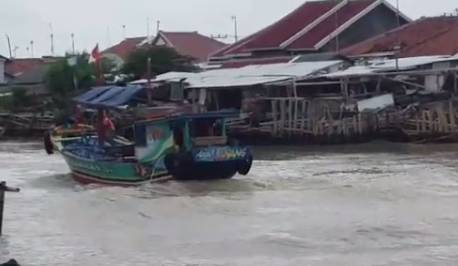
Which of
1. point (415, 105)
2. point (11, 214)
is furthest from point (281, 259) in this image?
point (415, 105)

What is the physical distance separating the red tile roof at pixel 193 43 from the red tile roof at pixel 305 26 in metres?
7.52

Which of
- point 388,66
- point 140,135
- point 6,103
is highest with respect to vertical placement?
point 388,66

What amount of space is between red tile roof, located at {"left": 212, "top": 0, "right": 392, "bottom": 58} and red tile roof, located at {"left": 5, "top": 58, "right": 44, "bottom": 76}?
17.7 metres

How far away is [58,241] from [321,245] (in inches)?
140

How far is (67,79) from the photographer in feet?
133

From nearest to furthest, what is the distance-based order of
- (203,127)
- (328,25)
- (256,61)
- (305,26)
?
(203,127) < (256,61) < (328,25) < (305,26)

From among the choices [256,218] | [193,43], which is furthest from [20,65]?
[256,218]

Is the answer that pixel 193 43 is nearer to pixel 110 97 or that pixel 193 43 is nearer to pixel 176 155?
pixel 110 97

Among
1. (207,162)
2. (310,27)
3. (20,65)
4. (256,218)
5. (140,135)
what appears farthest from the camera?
(20,65)

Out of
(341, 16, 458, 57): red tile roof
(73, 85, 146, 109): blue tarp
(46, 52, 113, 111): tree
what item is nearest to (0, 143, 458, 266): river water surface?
(73, 85, 146, 109): blue tarp

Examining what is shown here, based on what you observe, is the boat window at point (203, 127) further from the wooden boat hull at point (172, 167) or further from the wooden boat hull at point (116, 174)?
the wooden boat hull at point (116, 174)

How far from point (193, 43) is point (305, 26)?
12718 millimetres

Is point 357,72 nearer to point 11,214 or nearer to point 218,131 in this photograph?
point 218,131

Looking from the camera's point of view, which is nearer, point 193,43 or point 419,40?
point 419,40
